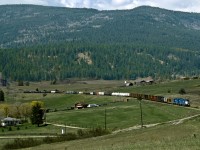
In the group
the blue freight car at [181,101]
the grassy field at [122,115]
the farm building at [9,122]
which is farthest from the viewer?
the farm building at [9,122]

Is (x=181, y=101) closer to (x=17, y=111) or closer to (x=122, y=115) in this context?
(x=122, y=115)

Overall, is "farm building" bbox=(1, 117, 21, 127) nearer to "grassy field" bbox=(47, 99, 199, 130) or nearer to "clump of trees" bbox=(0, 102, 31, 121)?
"grassy field" bbox=(47, 99, 199, 130)

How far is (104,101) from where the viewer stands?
182 meters

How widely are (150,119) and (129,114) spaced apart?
1256cm

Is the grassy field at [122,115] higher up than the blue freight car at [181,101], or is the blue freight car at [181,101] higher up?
the blue freight car at [181,101]

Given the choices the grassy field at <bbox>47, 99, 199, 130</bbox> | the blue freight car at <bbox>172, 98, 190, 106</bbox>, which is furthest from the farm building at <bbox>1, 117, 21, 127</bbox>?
the blue freight car at <bbox>172, 98, 190, 106</bbox>

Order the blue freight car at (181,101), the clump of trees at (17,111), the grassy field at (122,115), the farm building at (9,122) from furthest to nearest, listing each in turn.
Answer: the clump of trees at (17,111) → the farm building at (9,122) → the blue freight car at (181,101) → the grassy field at (122,115)

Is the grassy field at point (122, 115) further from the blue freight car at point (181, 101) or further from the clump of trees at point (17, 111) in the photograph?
the clump of trees at point (17, 111)

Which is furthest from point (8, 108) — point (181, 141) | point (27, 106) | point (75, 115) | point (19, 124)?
point (181, 141)

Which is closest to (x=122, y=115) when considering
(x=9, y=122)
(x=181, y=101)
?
(x=181, y=101)

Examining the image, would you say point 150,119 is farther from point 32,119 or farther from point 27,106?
point 27,106

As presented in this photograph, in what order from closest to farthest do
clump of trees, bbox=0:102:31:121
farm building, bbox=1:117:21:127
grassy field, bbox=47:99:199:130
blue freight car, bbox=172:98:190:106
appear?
grassy field, bbox=47:99:199:130
blue freight car, bbox=172:98:190:106
farm building, bbox=1:117:21:127
clump of trees, bbox=0:102:31:121

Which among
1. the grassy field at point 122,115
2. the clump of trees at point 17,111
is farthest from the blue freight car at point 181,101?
the clump of trees at point 17,111

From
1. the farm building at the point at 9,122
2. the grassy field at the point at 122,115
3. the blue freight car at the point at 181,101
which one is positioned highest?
the blue freight car at the point at 181,101
